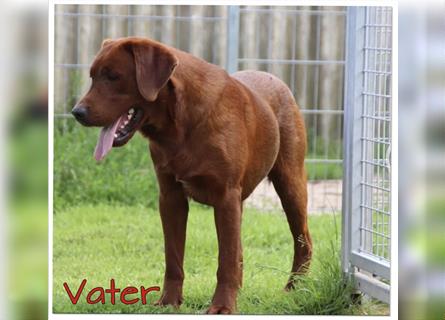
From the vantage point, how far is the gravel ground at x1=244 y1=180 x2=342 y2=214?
25.4ft

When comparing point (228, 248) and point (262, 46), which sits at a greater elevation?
point (262, 46)

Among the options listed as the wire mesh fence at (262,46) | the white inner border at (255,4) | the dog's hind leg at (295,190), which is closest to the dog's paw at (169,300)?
the white inner border at (255,4)

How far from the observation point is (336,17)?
844 centimetres

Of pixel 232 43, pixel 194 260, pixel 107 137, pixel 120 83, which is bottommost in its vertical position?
pixel 194 260

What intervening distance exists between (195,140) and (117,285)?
1103 millimetres

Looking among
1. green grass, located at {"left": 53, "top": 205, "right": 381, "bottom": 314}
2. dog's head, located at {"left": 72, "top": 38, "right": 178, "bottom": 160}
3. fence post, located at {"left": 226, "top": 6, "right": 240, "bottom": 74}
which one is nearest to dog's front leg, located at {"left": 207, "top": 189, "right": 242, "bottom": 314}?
green grass, located at {"left": 53, "top": 205, "right": 381, "bottom": 314}

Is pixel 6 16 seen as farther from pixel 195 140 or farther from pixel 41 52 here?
pixel 195 140

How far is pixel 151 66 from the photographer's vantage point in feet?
14.5

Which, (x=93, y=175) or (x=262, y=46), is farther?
(x=262, y=46)

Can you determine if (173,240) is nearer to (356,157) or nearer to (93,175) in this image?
(356,157)

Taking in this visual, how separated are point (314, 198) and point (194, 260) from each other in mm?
2004

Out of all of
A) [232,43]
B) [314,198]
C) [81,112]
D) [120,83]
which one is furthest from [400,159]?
[314,198]

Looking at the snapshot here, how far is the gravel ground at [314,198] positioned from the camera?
773cm

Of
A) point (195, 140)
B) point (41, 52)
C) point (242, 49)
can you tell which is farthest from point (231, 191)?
point (242, 49)
